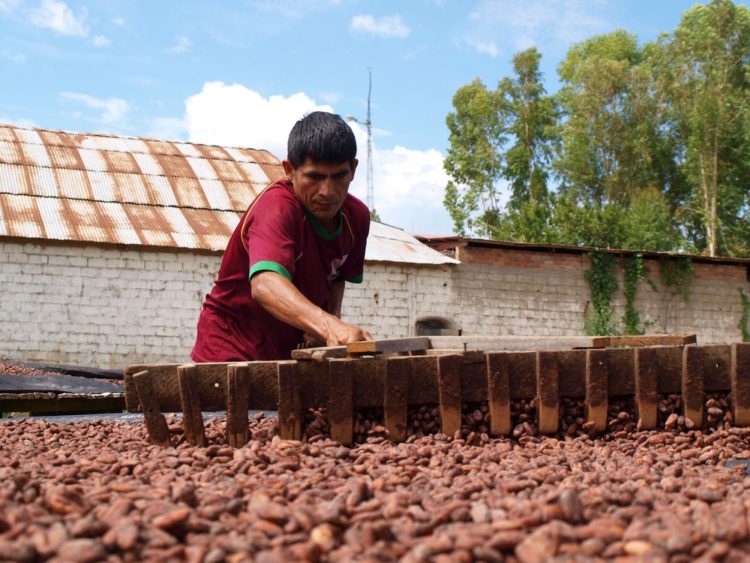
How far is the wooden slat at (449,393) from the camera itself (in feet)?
12.7

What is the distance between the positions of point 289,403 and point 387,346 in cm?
53

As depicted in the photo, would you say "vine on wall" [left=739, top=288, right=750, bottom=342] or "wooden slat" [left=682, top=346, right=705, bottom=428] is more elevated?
"vine on wall" [left=739, top=288, right=750, bottom=342]

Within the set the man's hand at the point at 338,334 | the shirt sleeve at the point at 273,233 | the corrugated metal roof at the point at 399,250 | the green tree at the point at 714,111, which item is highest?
the green tree at the point at 714,111

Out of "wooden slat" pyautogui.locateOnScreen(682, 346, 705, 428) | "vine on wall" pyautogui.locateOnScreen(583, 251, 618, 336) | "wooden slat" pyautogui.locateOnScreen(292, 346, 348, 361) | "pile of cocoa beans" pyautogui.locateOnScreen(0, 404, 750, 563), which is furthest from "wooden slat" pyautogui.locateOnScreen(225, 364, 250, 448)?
"vine on wall" pyautogui.locateOnScreen(583, 251, 618, 336)

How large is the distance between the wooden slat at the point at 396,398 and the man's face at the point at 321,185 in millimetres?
847

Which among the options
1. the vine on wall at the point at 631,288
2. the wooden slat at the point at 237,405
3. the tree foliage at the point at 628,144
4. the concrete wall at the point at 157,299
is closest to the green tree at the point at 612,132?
the tree foliage at the point at 628,144

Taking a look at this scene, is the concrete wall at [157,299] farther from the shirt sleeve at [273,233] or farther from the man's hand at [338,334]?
the man's hand at [338,334]

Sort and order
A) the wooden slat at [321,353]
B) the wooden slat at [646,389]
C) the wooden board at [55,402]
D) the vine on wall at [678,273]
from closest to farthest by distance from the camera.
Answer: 1. the wooden slat at [321,353]
2. the wooden slat at [646,389]
3. the wooden board at [55,402]
4. the vine on wall at [678,273]

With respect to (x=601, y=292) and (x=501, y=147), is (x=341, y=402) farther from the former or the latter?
(x=501, y=147)

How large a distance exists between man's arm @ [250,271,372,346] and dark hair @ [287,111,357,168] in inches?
25.0

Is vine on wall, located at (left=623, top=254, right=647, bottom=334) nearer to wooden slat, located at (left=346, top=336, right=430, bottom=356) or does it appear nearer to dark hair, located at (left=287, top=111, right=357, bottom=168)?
wooden slat, located at (left=346, top=336, right=430, bottom=356)

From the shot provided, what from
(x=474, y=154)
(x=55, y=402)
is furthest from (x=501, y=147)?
(x=55, y=402)

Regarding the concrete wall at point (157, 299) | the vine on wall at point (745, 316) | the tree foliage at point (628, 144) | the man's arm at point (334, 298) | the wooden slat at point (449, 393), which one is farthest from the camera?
the tree foliage at point (628, 144)

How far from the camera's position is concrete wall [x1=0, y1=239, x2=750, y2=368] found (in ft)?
46.9
